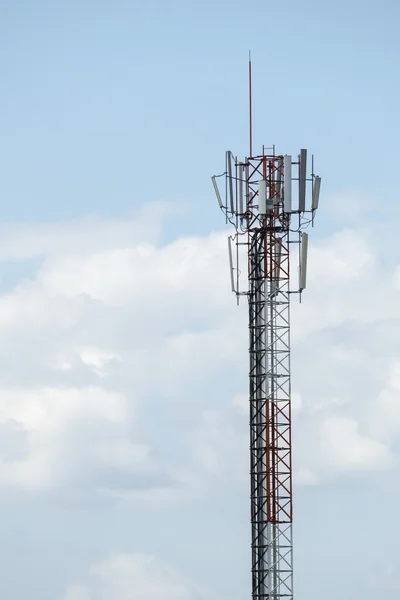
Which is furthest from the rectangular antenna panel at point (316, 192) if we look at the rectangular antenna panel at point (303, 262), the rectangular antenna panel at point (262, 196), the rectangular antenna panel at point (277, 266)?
the rectangular antenna panel at point (277, 266)

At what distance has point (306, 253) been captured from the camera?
110 m

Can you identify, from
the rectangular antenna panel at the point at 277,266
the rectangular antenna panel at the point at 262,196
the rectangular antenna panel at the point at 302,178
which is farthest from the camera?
the rectangular antenna panel at the point at 277,266

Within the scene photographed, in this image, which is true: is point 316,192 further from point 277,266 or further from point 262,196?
point 277,266

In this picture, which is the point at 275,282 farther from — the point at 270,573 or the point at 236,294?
the point at 270,573

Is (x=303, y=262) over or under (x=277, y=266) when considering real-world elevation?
under

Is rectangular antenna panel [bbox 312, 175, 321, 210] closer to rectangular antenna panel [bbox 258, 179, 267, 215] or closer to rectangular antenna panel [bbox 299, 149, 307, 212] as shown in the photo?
rectangular antenna panel [bbox 299, 149, 307, 212]

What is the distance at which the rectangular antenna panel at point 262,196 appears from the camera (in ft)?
363

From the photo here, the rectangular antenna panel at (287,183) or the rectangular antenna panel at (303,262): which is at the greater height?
the rectangular antenna panel at (287,183)

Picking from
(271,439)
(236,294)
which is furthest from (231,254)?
(271,439)

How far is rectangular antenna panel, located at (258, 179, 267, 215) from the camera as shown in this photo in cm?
11069

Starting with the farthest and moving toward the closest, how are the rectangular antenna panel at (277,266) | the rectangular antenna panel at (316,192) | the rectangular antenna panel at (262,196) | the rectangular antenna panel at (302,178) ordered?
the rectangular antenna panel at (277,266), the rectangular antenna panel at (316,192), the rectangular antenna panel at (262,196), the rectangular antenna panel at (302,178)

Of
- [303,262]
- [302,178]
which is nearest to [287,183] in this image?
[302,178]

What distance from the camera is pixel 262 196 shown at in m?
111

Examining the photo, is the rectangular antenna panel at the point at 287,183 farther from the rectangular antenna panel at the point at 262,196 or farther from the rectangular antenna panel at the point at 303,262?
the rectangular antenna panel at the point at 303,262
